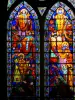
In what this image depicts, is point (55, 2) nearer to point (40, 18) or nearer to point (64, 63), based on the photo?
point (40, 18)

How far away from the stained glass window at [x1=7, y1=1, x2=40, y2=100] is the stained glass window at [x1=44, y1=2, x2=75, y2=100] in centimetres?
22

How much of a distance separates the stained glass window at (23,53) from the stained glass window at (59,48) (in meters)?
0.22

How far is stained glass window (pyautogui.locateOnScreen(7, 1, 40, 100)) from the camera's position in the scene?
293 inches

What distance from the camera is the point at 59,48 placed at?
7.57m

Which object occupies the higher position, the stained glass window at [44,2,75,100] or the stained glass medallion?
the stained glass medallion

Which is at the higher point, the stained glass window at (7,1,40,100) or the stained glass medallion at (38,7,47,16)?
the stained glass medallion at (38,7,47,16)

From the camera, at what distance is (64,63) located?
7.50m

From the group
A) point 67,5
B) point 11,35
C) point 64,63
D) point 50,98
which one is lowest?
point 50,98

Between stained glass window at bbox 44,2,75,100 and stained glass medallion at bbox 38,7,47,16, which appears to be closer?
stained glass window at bbox 44,2,75,100

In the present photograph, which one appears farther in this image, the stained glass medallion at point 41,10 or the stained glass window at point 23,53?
the stained glass medallion at point 41,10

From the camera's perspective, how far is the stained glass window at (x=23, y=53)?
744cm

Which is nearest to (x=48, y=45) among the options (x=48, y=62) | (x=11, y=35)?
(x=48, y=62)

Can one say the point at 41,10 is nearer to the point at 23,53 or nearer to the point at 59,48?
the point at 59,48

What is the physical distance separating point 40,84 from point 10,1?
6.59 feet
